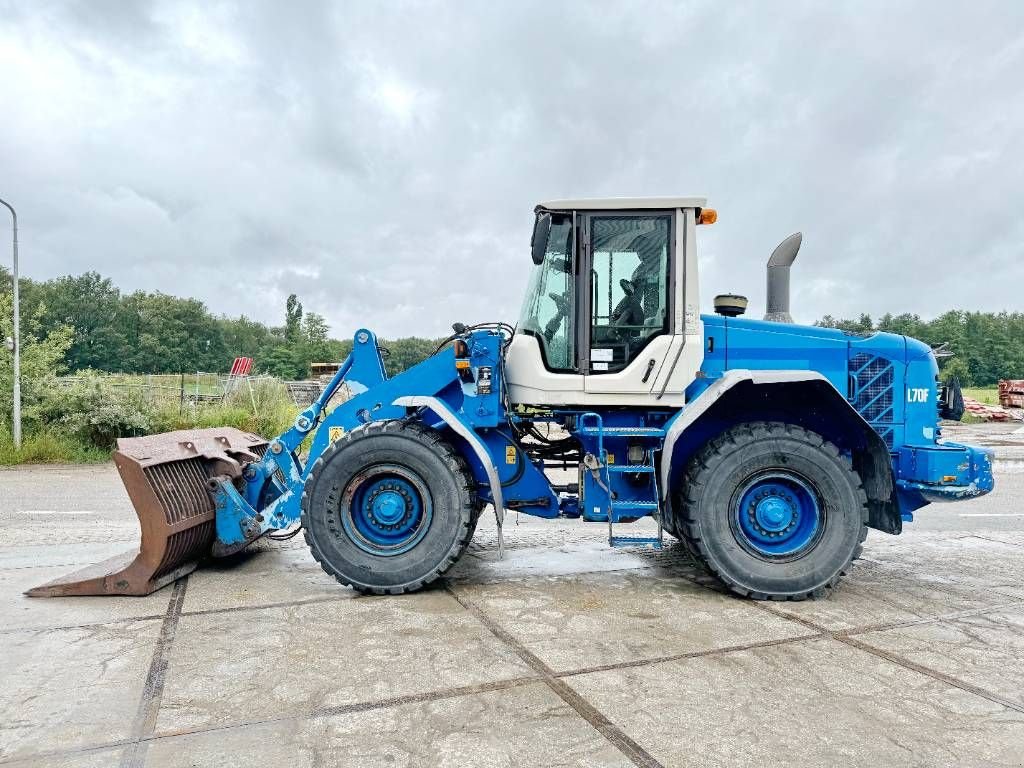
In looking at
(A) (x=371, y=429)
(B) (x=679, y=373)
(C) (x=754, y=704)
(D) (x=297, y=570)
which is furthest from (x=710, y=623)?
(D) (x=297, y=570)

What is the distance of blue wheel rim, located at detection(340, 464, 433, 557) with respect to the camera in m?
5.07

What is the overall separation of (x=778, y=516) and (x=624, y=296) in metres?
1.87

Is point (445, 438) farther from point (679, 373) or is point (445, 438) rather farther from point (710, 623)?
point (710, 623)

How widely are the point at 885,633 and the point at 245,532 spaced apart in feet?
Result: 14.5

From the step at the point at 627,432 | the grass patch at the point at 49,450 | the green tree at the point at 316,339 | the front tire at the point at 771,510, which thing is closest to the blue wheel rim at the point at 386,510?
the step at the point at 627,432

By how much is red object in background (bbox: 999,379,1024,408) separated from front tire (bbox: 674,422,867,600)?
3319 centimetres

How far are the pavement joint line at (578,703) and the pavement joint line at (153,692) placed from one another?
1734 mm

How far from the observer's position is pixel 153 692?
339 centimetres

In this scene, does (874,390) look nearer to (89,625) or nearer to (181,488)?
(181,488)

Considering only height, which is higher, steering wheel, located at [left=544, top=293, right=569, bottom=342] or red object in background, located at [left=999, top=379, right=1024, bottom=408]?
steering wheel, located at [left=544, top=293, right=569, bottom=342]

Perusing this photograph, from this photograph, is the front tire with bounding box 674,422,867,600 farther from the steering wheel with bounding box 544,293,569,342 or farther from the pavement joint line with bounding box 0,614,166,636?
the pavement joint line with bounding box 0,614,166,636

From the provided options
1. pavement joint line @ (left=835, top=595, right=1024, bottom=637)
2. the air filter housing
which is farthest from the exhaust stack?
pavement joint line @ (left=835, top=595, right=1024, bottom=637)

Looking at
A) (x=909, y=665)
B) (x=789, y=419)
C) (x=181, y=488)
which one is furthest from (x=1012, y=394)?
(x=181, y=488)

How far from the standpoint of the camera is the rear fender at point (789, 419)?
489 centimetres
